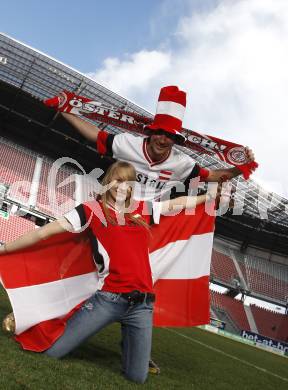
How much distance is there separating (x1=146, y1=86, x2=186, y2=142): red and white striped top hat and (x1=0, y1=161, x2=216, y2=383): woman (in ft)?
1.92

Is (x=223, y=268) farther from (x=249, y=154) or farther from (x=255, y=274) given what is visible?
(x=249, y=154)

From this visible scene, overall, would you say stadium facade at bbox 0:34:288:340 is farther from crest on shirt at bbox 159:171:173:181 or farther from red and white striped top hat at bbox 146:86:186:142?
red and white striped top hat at bbox 146:86:186:142

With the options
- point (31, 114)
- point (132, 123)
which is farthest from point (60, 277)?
point (31, 114)

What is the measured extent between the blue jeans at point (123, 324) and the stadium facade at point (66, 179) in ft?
58.0

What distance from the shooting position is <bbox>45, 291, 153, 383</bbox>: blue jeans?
3.32 meters

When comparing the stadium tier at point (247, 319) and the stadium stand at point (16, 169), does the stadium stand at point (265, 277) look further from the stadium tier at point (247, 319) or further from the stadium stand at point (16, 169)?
the stadium stand at point (16, 169)

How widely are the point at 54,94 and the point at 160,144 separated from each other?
77.4 ft

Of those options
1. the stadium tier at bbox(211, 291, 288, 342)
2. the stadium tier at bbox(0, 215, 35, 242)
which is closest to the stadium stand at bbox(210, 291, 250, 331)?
the stadium tier at bbox(211, 291, 288, 342)

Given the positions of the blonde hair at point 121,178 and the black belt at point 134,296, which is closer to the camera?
the black belt at point 134,296

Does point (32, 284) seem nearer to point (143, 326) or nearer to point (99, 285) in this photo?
point (99, 285)

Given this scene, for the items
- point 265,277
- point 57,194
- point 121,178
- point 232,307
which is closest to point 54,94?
point 57,194

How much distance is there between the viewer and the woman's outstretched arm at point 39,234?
353cm

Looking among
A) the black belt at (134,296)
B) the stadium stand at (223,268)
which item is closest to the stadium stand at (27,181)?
the stadium stand at (223,268)

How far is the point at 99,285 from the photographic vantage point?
3.54 metres
